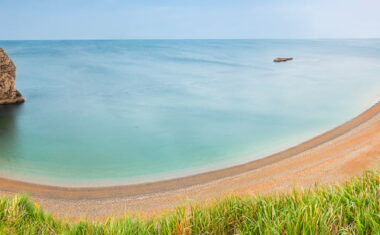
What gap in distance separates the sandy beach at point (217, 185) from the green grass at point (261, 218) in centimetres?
364

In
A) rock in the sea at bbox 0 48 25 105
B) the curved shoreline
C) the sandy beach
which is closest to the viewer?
the sandy beach

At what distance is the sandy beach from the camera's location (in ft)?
35.9

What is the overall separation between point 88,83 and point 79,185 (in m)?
25.2

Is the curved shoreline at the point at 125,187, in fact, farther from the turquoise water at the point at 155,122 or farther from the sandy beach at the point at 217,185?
the turquoise water at the point at 155,122

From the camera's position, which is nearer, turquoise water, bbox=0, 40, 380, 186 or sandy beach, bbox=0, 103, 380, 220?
sandy beach, bbox=0, 103, 380, 220

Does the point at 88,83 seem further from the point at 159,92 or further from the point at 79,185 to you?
the point at 79,185

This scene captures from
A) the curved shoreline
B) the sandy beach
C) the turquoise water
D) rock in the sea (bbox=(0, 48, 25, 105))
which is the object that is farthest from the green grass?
rock in the sea (bbox=(0, 48, 25, 105))

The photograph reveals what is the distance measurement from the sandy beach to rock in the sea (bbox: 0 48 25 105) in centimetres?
1074

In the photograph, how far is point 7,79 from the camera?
21312 mm

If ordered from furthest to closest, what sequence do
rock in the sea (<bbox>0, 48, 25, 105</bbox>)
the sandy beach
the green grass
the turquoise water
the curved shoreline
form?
rock in the sea (<bbox>0, 48, 25, 105</bbox>) < the turquoise water < the curved shoreline < the sandy beach < the green grass

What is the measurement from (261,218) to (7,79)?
20.5 m

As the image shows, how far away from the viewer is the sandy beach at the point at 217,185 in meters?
10.9

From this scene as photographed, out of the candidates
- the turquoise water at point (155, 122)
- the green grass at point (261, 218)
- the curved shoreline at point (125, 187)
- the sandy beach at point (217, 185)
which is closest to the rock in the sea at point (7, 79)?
the turquoise water at point (155, 122)

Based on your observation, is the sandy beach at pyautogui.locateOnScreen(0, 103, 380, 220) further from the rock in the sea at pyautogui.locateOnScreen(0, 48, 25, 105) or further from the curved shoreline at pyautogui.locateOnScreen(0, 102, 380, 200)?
the rock in the sea at pyautogui.locateOnScreen(0, 48, 25, 105)
